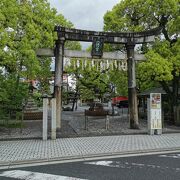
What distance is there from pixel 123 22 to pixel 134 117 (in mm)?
6987

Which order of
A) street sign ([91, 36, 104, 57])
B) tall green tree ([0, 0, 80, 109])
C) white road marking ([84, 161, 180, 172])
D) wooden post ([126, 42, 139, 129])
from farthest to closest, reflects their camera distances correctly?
wooden post ([126, 42, 139, 129])
street sign ([91, 36, 104, 57])
tall green tree ([0, 0, 80, 109])
white road marking ([84, 161, 180, 172])

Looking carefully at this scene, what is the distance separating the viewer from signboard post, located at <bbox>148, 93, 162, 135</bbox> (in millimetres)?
14486

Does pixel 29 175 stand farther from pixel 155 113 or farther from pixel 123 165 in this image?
pixel 155 113

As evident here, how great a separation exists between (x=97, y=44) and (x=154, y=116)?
16.6 ft

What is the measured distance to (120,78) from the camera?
73.3ft

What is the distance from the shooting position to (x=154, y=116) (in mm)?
14523

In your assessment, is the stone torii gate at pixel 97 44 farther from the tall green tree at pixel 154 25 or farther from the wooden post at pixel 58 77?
the tall green tree at pixel 154 25

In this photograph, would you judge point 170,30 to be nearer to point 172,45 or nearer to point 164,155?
point 172,45

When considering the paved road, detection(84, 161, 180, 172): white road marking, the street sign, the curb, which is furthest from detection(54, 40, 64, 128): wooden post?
detection(84, 161, 180, 172): white road marking

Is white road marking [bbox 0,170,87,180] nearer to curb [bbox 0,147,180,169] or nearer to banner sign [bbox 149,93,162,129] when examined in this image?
curb [bbox 0,147,180,169]

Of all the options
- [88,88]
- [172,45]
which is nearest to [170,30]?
[172,45]

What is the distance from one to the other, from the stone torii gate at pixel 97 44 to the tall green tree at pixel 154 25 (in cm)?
97

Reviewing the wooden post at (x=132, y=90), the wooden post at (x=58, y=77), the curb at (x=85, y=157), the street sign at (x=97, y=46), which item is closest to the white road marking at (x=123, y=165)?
the curb at (x=85, y=157)

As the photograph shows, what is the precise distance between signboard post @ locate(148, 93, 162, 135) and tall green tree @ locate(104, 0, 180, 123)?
232 cm
